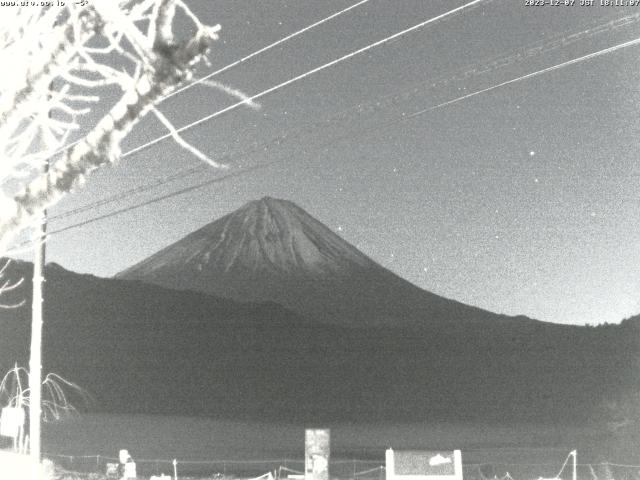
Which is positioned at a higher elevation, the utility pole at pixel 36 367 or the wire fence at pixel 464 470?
the utility pole at pixel 36 367

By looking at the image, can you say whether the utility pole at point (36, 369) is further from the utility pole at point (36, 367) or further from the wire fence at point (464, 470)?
the wire fence at point (464, 470)

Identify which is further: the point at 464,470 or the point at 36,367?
the point at 464,470

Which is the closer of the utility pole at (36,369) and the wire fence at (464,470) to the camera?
the utility pole at (36,369)

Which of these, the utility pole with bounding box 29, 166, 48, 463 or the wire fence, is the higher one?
the utility pole with bounding box 29, 166, 48, 463

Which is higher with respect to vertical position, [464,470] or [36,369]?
[36,369]

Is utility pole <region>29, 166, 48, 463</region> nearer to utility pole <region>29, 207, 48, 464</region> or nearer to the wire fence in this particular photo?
utility pole <region>29, 207, 48, 464</region>

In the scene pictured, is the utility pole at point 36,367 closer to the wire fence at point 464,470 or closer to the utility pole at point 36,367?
the utility pole at point 36,367

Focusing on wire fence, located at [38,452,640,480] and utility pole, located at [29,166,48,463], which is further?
wire fence, located at [38,452,640,480]

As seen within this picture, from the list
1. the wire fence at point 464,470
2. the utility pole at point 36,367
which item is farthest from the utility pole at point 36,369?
the wire fence at point 464,470

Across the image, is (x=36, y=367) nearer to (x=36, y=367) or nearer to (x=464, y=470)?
(x=36, y=367)

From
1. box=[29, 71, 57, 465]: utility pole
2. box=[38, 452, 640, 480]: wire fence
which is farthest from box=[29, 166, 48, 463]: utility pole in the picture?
box=[38, 452, 640, 480]: wire fence

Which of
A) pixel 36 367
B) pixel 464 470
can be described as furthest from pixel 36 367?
pixel 464 470
